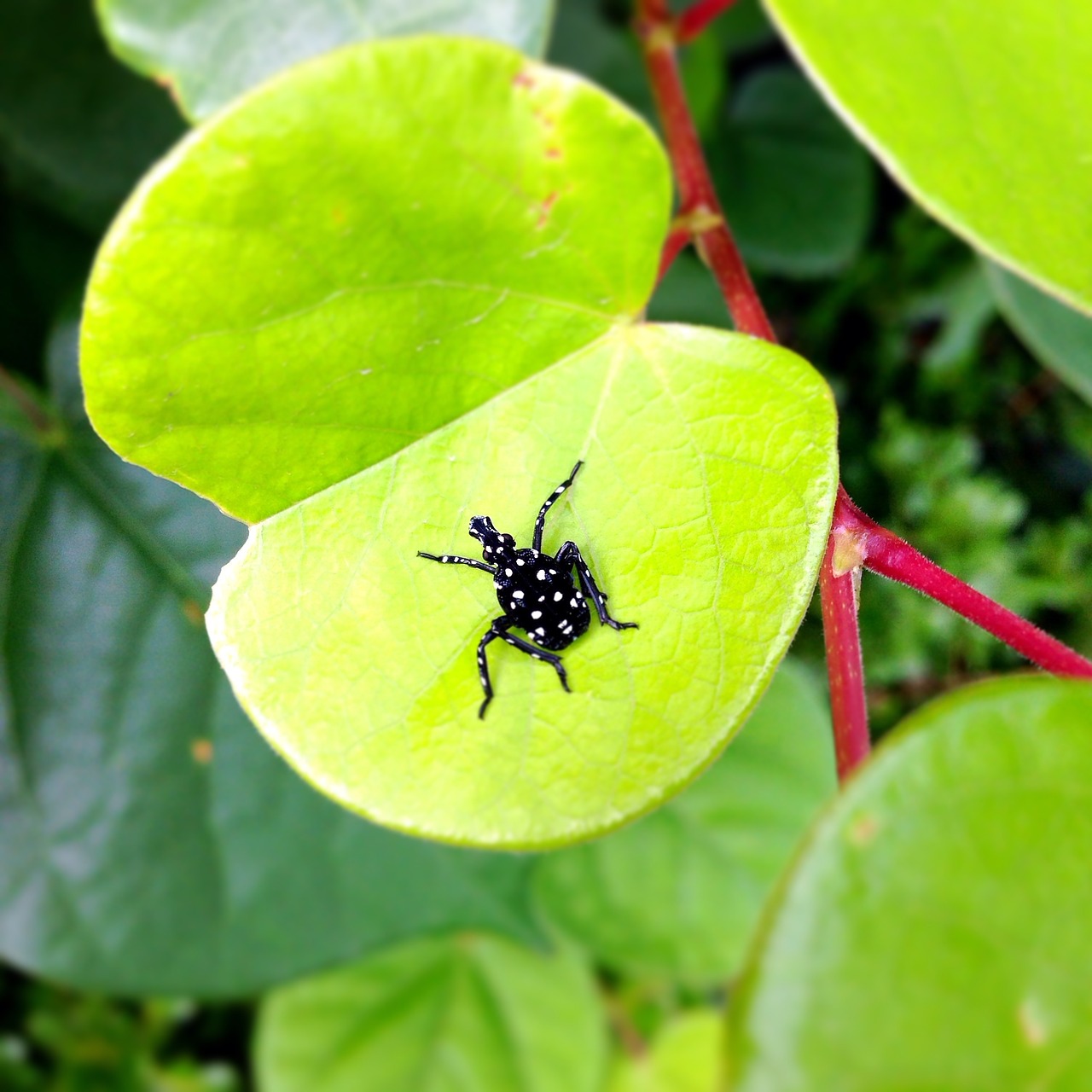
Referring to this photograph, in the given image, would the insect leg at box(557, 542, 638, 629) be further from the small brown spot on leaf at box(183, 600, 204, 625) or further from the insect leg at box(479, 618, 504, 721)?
the small brown spot on leaf at box(183, 600, 204, 625)

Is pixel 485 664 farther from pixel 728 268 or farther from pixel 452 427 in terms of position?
pixel 728 268

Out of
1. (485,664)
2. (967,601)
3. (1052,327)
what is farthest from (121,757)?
(1052,327)

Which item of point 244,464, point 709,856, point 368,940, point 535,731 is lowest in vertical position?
point 709,856

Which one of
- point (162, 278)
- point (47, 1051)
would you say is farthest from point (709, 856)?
point (47, 1051)

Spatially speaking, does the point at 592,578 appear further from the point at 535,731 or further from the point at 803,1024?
the point at 803,1024

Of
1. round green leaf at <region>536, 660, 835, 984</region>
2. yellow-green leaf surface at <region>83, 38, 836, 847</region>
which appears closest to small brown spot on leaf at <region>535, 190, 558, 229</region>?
yellow-green leaf surface at <region>83, 38, 836, 847</region>
